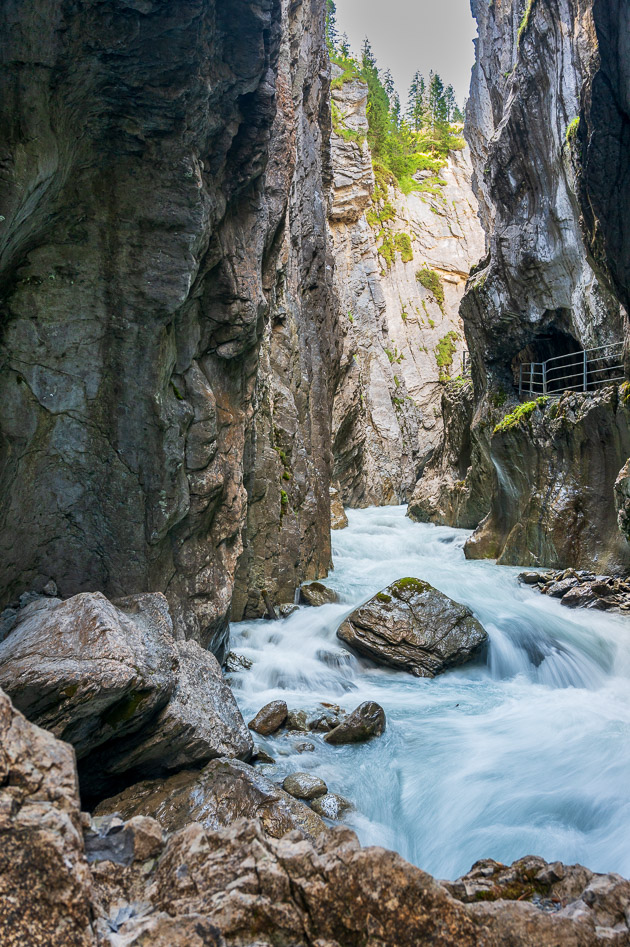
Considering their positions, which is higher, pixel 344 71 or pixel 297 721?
pixel 344 71

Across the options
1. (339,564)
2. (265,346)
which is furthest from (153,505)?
(339,564)

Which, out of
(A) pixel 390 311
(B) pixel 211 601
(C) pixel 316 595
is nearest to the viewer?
(B) pixel 211 601

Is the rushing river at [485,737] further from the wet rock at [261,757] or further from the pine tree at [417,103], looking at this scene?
the pine tree at [417,103]

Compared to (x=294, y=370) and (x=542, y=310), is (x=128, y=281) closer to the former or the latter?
(x=294, y=370)

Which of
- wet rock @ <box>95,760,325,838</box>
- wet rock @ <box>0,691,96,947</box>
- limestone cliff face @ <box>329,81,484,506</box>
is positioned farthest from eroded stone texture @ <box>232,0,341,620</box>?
limestone cliff face @ <box>329,81,484,506</box>

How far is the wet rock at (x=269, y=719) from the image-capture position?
649 cm

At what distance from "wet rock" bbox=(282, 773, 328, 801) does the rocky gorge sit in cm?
3

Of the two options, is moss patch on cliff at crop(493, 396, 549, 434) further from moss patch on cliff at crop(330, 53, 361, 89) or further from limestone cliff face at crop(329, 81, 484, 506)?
moss patch on cliff at crop(330, 53, 361, 89)

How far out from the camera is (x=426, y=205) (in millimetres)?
54000

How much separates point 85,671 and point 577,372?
62.6ft

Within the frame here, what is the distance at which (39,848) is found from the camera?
6.42 feet

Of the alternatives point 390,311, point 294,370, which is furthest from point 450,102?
point 294,370

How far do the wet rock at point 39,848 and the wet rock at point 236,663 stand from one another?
6.35 m

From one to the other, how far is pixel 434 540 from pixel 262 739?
16312 mm
